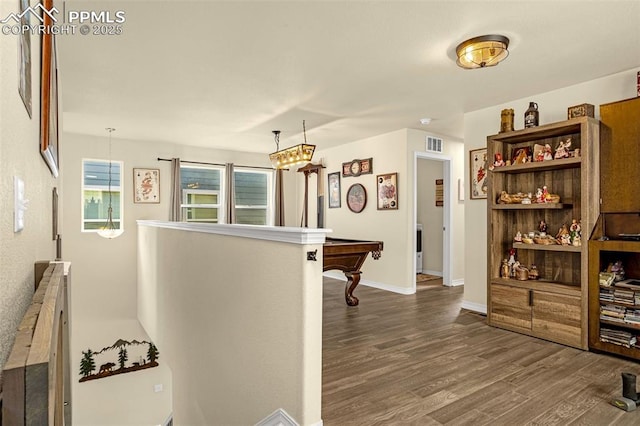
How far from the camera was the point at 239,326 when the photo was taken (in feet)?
9.25

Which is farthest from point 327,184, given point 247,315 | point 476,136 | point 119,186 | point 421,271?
point 247,315

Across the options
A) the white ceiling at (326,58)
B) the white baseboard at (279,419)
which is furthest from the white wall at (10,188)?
the white ceiling at (326,58)

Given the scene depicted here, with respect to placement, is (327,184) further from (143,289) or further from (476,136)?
(143,289)

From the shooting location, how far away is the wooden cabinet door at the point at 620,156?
3.10 metres

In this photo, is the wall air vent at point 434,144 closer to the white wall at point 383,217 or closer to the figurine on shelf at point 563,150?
the white wall at point 383,217

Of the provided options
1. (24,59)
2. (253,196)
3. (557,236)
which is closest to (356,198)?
(253,196)

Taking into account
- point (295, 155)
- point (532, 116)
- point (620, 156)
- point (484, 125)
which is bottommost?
point (620, 156)

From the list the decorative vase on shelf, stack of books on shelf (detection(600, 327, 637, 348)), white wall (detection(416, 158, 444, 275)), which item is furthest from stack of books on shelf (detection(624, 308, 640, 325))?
white wall (detection(416, 158, 444, 275))

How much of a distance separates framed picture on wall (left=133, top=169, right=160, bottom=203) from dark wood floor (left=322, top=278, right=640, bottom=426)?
4.25 m

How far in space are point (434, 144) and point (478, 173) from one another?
4.87ft

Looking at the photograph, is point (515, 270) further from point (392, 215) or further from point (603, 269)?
point (392, 215)

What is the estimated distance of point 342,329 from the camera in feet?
12.6

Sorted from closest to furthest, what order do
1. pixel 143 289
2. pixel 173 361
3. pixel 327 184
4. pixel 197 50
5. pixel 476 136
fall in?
pixel 197 50 → pixel 173 361 → pixel 476 136 → pixel 143 289 → pixel 327 184

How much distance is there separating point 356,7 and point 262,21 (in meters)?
0.65
